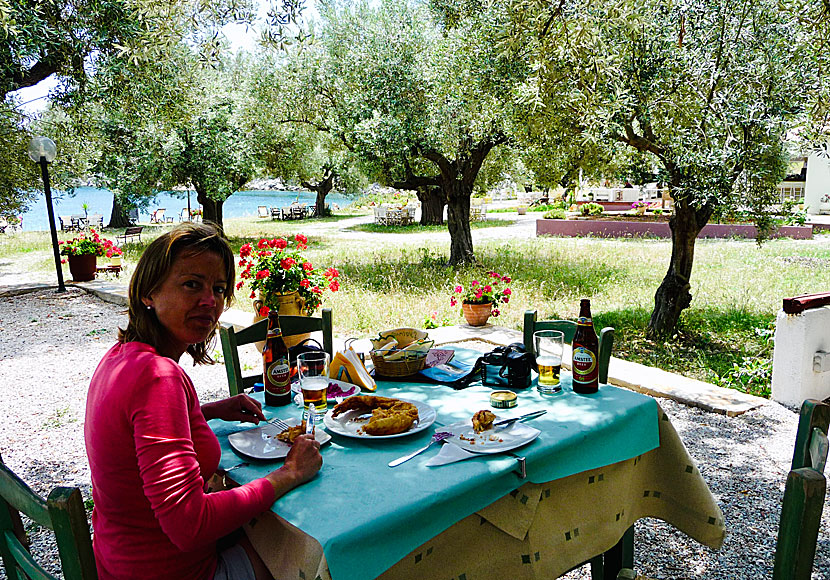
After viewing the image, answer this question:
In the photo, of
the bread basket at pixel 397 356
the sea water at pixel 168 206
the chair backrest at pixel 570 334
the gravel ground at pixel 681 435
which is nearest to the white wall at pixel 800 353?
the gravel ground at pixel 681 435

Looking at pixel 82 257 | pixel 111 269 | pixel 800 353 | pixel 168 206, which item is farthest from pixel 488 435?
pixel 168 206

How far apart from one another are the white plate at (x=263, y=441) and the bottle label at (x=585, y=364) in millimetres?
905

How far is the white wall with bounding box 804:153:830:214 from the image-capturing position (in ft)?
83.4

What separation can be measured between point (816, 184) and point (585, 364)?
28.9 meters

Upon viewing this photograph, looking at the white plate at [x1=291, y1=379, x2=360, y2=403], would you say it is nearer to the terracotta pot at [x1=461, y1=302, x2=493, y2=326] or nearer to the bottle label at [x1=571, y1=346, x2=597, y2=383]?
the bottle label at [x1=571, y1=346, x2=597, y2=383]

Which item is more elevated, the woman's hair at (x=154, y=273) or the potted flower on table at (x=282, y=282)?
the woman's hair at (x=154, y=273)

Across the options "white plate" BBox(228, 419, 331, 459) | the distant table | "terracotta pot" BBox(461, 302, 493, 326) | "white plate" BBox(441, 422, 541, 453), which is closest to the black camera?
"white plate" BBox(441, 422, 541, 453)

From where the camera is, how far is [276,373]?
222 centimetres

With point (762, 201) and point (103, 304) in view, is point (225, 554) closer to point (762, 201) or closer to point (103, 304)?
point (762, 201)

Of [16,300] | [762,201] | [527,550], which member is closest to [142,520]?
[527,550]

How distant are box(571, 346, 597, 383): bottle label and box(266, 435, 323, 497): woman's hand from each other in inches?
38.8

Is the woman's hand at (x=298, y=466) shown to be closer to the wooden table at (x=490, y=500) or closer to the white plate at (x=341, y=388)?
the wooden table at (x=490, y=500)

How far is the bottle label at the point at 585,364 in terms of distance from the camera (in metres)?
2.21

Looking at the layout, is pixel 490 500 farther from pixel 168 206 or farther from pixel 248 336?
pixel 168 206
